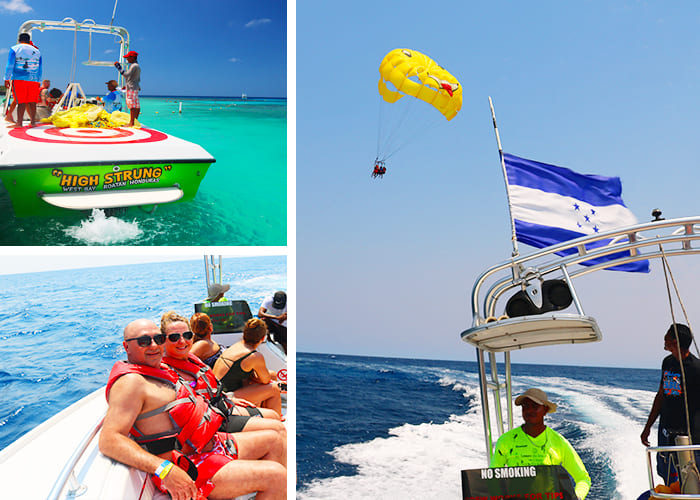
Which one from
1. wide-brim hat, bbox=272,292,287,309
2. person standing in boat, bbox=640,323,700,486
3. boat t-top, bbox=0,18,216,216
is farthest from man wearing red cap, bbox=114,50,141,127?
person standing in boat, bbox=640,323,700,486

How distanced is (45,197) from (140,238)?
1.11 meters

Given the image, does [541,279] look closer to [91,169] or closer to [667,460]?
[667,460]

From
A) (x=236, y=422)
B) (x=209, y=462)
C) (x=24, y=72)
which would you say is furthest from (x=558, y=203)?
(x=24, y=72)

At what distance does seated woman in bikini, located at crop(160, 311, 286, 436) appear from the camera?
8.95 feet

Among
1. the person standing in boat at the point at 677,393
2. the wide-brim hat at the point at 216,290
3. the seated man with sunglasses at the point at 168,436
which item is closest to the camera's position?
the seated man with sunglasses at the point at 168,436

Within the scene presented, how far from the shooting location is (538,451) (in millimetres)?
2756

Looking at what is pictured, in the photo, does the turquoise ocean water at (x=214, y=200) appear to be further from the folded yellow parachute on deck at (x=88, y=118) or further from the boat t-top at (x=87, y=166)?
the folded yellow parachute on deck at (x=88, y=118)

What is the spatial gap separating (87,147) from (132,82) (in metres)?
1.13

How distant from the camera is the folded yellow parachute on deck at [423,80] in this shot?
6816 mm

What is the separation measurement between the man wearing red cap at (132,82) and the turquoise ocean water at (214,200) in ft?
1.35

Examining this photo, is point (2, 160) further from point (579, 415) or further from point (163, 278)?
point (579, 415)

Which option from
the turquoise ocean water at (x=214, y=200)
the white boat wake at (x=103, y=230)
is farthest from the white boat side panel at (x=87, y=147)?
the white boat wake at (x=103, y=230)

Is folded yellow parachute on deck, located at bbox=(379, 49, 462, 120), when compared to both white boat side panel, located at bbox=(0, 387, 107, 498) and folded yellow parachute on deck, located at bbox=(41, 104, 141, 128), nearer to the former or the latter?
folded yellow parachute on deck, located at bbox=(41, 104, 141, 128)

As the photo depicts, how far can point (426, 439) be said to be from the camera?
16141 millimetres
